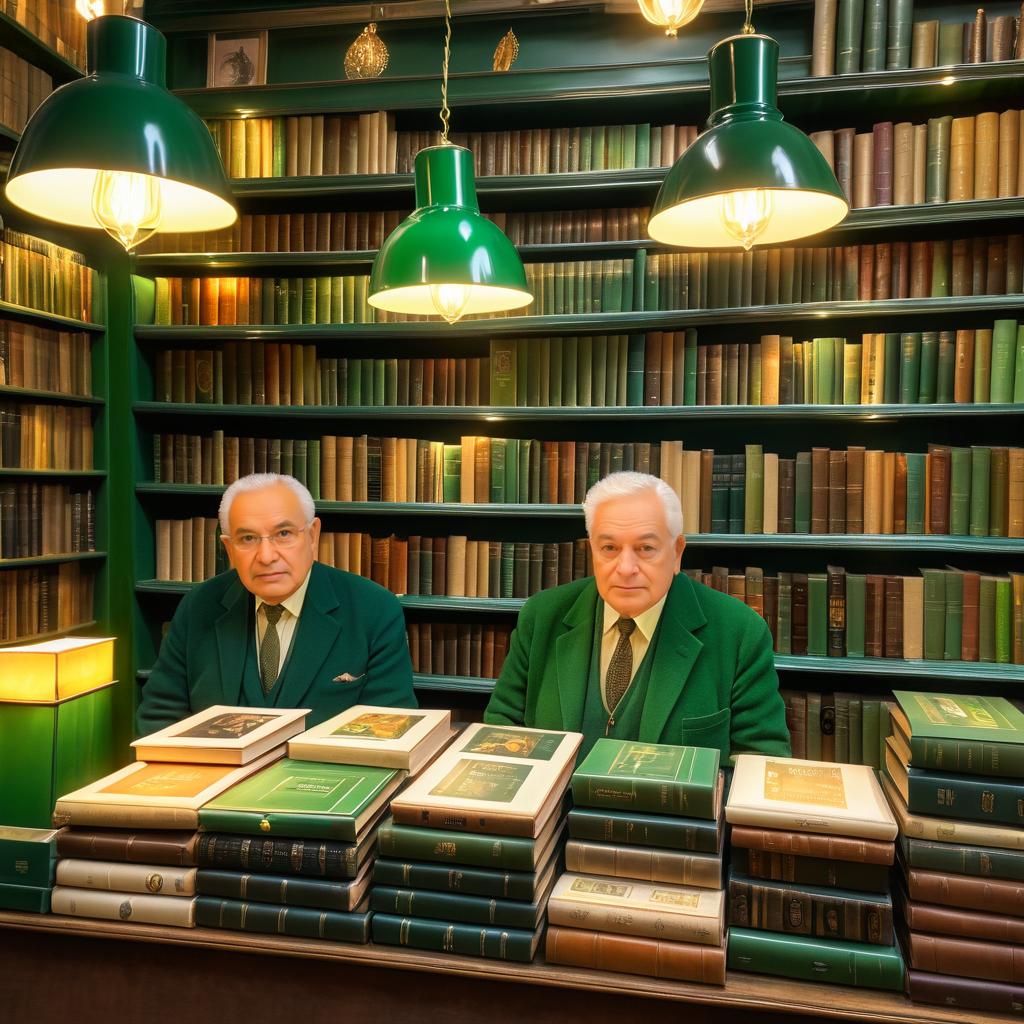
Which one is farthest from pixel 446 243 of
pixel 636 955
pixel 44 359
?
pixel 44 359

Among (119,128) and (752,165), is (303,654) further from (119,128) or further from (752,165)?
(752,165)

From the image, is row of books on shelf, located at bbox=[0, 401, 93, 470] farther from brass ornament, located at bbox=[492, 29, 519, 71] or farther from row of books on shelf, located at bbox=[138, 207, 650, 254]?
brass ornament, located at bbox=[492, 29, 519, 71]

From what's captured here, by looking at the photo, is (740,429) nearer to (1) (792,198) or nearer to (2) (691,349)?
(2) (691,349)

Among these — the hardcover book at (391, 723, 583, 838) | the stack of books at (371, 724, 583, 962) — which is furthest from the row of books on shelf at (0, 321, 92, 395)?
the stack of books at (371, 724, 583, 962)

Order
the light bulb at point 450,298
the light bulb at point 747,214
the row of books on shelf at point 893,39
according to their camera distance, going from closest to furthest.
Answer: the light bulb at point 747,214, the light bulb at point 450,298, the row of books on shelf at point 893,39

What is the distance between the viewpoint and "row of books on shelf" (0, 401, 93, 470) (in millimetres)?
3014

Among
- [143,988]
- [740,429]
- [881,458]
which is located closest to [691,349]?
[740,429]

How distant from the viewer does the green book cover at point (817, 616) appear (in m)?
2.96

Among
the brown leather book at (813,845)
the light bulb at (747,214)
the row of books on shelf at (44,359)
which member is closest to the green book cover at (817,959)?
the brown leather book at (813,845)

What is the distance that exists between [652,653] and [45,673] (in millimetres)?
1261

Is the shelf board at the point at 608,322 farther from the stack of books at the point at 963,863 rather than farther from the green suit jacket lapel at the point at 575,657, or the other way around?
the stack of books at the point at 963,863

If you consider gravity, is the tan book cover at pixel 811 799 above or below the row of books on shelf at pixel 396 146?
below

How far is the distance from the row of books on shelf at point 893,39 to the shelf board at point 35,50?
2706 millimetres

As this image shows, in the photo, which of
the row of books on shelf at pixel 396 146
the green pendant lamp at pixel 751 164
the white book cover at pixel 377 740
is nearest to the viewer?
the white book cover at pixel 377 740
